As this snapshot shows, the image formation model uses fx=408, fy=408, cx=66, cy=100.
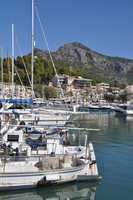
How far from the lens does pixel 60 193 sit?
80.4ft

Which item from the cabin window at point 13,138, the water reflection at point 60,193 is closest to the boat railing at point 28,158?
the water reflection at point 60,193

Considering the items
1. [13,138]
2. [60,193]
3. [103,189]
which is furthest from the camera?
[13,138]

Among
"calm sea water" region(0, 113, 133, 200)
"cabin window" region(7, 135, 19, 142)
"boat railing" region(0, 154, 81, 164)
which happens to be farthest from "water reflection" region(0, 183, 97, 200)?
"cabin window" region(7, 135, 19, 142)

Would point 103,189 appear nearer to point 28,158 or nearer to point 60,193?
point 60,193

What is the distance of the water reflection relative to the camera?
2339cm

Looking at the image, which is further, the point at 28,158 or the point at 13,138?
the point at 13,138

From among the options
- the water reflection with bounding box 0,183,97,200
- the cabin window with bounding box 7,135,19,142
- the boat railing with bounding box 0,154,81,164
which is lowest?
the water reflection with bounding box 0,183,97,200

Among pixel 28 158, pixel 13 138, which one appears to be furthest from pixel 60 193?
pixel 13 138

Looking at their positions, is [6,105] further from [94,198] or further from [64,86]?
[64,86]

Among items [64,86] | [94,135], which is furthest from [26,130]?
[64,86]

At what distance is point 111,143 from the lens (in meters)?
47.3

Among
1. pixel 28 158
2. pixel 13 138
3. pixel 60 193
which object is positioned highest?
pixel 13 138

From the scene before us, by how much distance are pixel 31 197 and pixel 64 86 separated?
150 m

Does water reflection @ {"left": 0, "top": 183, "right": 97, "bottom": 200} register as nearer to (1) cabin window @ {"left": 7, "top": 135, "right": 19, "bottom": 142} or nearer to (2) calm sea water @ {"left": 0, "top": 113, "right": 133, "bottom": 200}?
(2) calm sea water @ {"left": 0, "top": 113, "right": 133, "bottom": 200}
